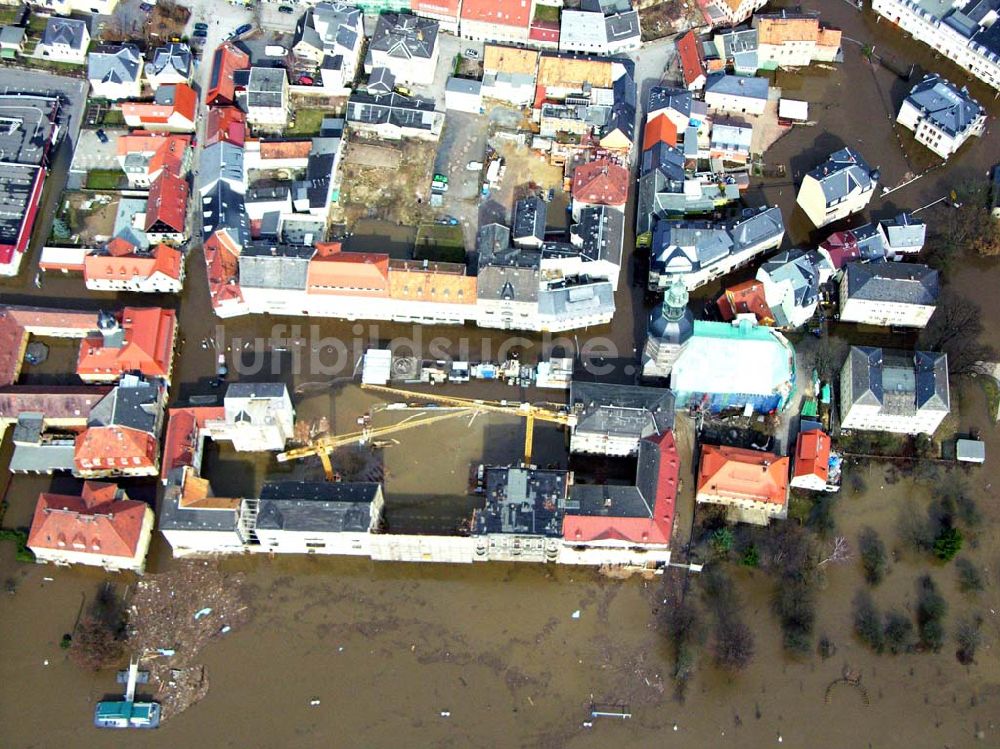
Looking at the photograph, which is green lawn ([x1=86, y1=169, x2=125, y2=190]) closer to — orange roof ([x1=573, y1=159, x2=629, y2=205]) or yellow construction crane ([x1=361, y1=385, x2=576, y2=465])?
yellow construction crane ([x1=361, y1=385, x2=576, y2=465])

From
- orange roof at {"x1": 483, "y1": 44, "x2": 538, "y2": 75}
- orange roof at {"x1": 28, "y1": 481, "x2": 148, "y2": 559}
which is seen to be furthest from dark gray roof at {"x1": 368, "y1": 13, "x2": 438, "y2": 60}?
orange roof at {"x1": 28, "y1": 481, "x2": 148, "y2": 559}

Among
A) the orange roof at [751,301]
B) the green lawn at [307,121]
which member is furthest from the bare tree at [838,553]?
the green lawn at [307,121]

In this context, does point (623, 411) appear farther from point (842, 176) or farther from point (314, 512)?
point (842, 176)

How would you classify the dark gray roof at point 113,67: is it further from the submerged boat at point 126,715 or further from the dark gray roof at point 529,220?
the submerged boat at point 126,715

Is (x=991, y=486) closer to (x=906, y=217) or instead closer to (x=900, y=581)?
(x=900, y=581)

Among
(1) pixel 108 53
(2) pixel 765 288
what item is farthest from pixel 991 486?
(1) pixel 108 53
